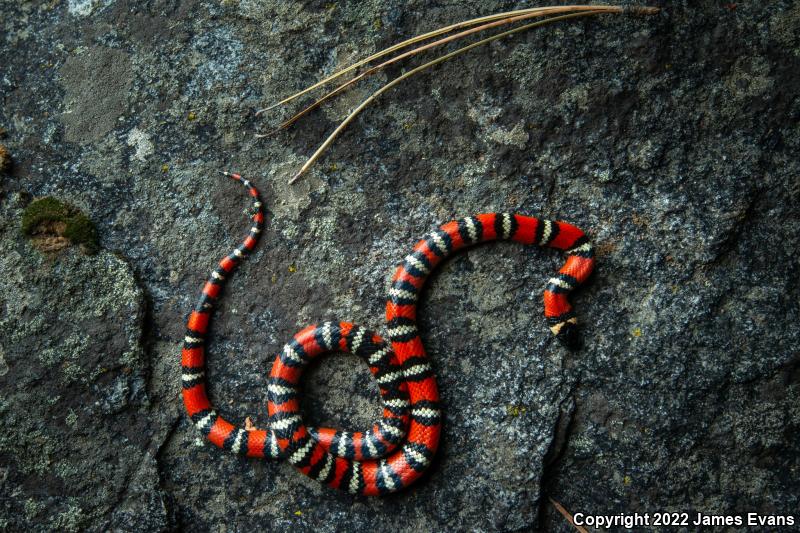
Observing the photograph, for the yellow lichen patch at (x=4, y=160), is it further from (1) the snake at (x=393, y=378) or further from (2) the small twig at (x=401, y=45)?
(1) the snake at (x=393, y=378)

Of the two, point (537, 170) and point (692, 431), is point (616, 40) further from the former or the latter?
point (692, 431)

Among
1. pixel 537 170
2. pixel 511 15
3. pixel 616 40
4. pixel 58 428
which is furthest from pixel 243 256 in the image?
pixel 616 40

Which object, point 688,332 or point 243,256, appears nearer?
point 688,332

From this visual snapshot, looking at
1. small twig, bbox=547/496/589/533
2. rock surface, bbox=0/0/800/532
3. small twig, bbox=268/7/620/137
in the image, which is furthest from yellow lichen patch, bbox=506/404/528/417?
small twig, bbox=268/7/620/137

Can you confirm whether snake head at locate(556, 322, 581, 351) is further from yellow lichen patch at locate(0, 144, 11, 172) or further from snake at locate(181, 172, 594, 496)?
yellow lichen patch at locate(0, 144, 11, 172)

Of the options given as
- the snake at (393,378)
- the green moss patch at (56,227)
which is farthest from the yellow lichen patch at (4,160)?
the snake at (393,378)
